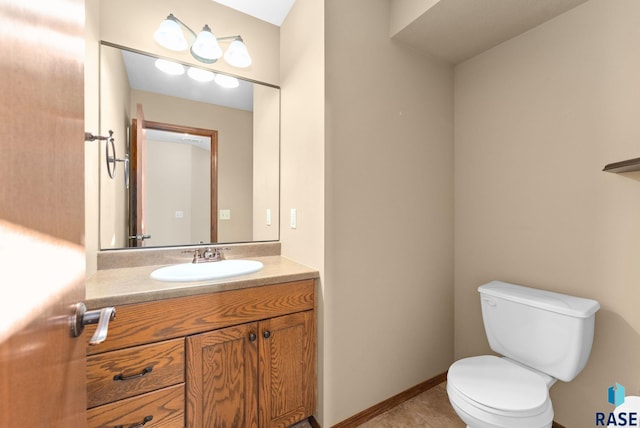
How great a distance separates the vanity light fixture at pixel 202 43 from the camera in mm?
1560

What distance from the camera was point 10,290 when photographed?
35 centimetres

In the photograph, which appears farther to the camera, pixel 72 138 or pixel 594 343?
pixel 594 343

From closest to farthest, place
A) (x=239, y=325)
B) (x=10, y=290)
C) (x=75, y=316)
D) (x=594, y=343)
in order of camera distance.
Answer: (x=10, y=290) < (x=75, y=316) < (x=239, y=325) < (x=594, y=343)

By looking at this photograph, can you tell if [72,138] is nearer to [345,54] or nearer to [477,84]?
[345,54]

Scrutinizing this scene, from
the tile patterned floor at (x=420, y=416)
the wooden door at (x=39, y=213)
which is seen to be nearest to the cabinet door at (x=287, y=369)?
the tile patterned floor at (x=420, y=416)

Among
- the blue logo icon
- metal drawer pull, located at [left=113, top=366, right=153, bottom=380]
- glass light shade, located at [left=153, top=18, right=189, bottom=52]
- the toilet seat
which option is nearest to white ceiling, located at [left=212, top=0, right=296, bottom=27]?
glass light shade, located at [left=153, top=18, right=189, bottom=52]

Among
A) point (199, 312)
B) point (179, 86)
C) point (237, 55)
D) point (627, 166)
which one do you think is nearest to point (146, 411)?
point (199, 312)

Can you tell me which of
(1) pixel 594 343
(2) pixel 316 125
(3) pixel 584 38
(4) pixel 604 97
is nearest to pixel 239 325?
(2) pixel 316 125

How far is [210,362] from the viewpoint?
1.21m

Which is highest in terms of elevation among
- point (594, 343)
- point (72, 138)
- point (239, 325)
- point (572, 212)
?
point (72, 138)

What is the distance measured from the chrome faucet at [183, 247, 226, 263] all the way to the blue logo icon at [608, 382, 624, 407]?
2102mm

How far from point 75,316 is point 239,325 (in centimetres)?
76

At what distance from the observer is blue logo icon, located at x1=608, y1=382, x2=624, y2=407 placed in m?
1.26

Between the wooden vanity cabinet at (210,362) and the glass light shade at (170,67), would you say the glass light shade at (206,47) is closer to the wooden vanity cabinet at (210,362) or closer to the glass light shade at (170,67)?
the glass light shade at (170,67)
